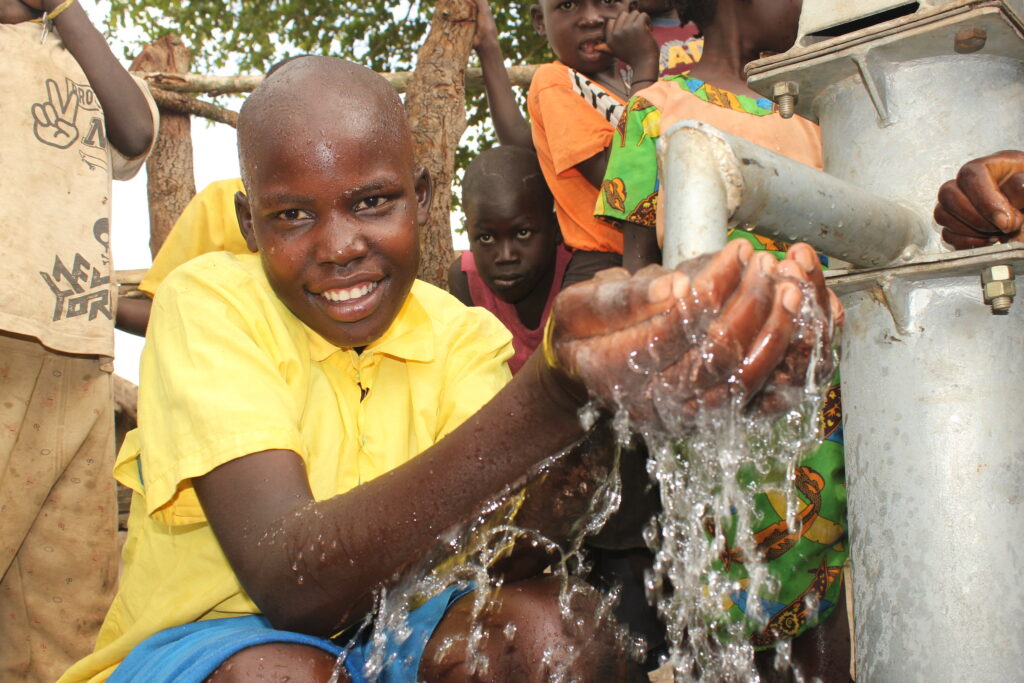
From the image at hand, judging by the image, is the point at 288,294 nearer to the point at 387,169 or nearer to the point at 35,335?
the point at 387,169

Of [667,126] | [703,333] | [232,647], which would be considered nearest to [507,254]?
[667,126]

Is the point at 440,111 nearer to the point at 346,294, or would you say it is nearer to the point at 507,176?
the point at 507,176

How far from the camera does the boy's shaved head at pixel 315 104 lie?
1.74 m

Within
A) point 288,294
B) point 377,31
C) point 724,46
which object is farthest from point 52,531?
point 377,31

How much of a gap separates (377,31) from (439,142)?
4.24 metres

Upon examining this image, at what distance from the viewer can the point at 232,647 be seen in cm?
139

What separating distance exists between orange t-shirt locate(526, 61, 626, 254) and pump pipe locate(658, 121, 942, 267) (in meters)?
1.65

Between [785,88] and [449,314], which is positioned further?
[449,314]

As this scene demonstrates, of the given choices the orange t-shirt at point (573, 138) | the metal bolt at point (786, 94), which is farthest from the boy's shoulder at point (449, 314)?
the metal bolt at point (786, 94)

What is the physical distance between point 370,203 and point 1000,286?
1.10m

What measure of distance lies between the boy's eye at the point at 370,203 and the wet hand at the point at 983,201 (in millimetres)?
980

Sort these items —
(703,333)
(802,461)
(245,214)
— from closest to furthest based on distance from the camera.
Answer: (703,333), (245,214), (802,461)

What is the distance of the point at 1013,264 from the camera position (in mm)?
1176

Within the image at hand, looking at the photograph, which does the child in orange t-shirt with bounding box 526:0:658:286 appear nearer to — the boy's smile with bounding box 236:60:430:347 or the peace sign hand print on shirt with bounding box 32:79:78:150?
the boy's smile with bounding box 236:60:430:347
